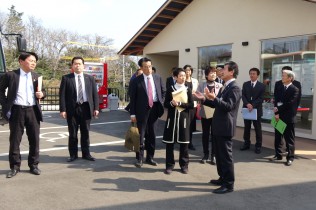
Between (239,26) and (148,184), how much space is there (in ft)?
23.2

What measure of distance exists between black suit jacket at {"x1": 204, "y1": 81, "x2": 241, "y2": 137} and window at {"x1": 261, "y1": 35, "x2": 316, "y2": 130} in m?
4.29

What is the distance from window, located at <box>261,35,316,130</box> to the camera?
27.3 ft

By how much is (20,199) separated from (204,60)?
886 centimetres

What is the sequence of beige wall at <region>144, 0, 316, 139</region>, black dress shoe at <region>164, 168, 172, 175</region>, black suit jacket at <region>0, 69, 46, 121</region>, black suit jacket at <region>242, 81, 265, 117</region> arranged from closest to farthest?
black suit jacket at <region>0, 69, 46, 121</region>, black dress shoe at <region>164, 168, 172, 175</region>, black suit jacket at <region>242, 81, 265, 117</region>, beige wall at <region>144, 0, 316, 139</region>

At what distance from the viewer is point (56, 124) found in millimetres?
10945

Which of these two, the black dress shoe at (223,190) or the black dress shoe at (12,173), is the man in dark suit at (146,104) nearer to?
the black dress shoe at (223,190)

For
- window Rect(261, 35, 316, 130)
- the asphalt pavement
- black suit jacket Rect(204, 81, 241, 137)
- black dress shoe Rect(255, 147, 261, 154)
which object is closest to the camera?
the asphalt pavement

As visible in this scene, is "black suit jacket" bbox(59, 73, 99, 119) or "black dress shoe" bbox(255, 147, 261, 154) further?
"black dress shoe" bbox(255, 147, 261, 154)

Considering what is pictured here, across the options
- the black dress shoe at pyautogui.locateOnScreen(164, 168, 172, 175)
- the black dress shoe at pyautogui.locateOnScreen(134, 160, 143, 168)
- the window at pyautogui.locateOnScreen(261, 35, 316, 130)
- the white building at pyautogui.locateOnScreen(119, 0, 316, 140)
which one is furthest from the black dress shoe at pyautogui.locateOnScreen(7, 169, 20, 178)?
the white building at pyautogui.locateOnScreen(119, 0, 316, 140)

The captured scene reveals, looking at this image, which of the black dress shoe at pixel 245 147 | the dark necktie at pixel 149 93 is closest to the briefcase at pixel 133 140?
the dark necktie at pixel 149 93

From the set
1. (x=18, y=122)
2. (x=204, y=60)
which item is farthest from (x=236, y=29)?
(x=18, y=122)

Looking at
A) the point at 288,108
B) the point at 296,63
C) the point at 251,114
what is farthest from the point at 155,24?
the point at 288,108

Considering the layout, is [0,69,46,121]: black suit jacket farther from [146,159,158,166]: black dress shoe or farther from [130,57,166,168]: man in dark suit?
[146,159,158,166]: black dress shoe

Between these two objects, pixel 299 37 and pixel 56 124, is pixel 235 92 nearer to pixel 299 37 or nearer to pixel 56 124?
pixel 299 37
